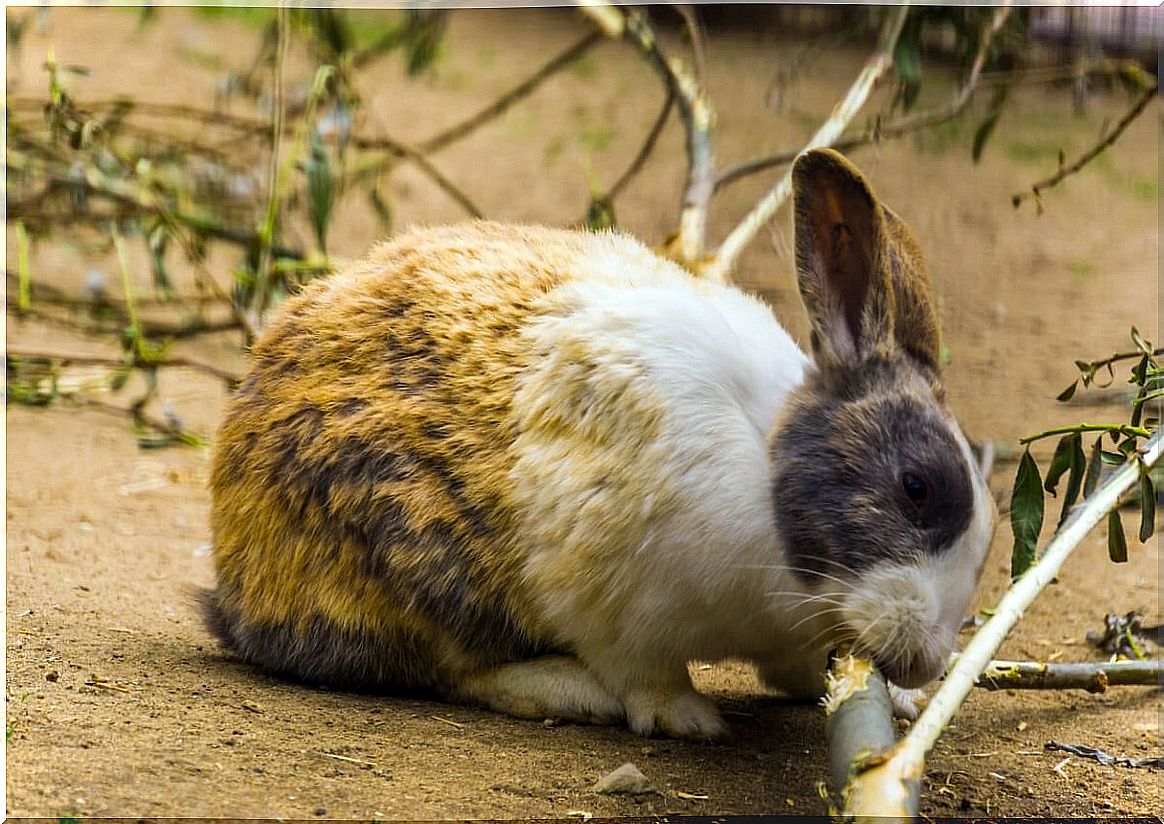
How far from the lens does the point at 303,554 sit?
3.21m

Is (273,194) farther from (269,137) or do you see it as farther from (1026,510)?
(1026,510)

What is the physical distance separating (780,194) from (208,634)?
7.62 feet

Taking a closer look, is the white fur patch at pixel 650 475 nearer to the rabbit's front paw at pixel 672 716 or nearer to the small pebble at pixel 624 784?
the rabbit's front paw at pixel 672 716

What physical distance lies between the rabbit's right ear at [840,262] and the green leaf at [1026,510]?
449 mm

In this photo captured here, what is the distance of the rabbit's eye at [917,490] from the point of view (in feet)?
8.92

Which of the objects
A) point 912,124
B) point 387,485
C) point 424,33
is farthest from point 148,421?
point 912,124

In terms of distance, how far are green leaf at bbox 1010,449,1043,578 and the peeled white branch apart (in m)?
0.12

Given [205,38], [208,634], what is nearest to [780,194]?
[208,634]

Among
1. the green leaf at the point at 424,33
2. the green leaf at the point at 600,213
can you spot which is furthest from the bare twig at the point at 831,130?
the green leaf at the point at 424,33

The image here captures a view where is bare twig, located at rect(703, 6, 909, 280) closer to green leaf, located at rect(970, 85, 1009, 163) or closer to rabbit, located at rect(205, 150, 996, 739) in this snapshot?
green leaf, located at rect(970, 85, 1009, 163)

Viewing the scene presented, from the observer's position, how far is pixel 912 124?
5305 mm

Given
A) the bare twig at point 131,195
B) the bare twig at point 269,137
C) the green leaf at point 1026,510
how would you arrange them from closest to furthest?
the green leaf at point 1026,510, the bare twig at point 131,195, the bare twig at point 269,137

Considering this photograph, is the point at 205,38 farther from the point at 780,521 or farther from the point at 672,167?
the point at 780,521

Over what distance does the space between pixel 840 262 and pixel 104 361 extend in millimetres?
4063
